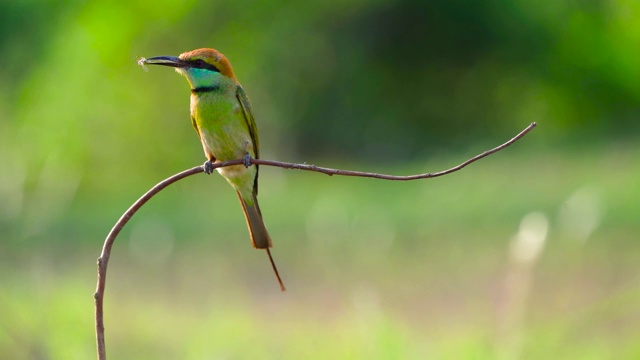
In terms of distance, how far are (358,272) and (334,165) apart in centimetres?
567

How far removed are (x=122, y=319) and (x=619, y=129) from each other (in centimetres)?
891

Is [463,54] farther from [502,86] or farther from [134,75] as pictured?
[134,75]

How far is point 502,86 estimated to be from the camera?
47.3 feet

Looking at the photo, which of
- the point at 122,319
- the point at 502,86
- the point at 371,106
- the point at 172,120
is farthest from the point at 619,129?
the point at 122,319

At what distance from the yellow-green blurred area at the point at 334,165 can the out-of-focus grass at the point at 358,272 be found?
0.03 meters

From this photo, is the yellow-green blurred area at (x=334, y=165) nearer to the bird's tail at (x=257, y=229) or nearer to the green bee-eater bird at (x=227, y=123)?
the green bee-eater bird at (x=227, y=123)

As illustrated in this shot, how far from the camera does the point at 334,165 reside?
41.3ft

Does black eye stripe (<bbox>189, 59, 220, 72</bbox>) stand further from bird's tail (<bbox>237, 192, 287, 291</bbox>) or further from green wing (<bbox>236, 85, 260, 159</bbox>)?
bird's tail (<bbox>237, 192, 287, 291</bbox>)

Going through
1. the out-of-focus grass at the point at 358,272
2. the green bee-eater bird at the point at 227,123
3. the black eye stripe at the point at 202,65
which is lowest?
the out-of-focus grass at the point at 358,272

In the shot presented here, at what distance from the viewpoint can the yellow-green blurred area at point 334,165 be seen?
572 centimetres

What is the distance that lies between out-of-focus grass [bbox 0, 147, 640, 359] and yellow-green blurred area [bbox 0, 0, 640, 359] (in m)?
0.03

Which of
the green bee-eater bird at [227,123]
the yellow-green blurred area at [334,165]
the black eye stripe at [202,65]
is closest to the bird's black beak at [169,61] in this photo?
the black eye stripe at [202,65]

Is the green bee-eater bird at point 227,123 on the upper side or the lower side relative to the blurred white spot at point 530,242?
upper

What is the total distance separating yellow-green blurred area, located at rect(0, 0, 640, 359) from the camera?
572cm
